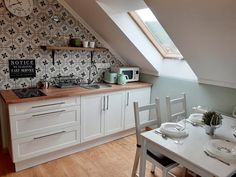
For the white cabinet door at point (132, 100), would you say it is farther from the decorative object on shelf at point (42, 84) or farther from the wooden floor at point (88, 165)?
the decorative object on shelf at point (42, 84)

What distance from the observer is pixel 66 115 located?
2480 mm

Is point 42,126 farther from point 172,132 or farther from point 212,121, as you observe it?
point 212,121

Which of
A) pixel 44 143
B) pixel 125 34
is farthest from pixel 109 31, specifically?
pixel 44 143

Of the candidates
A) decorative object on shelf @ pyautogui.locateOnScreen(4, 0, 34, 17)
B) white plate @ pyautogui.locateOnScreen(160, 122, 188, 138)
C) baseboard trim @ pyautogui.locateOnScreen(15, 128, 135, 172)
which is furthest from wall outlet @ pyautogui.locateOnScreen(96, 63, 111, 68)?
white plate @ pyautogui.locateOnScreen(160, 122, 188, 138)

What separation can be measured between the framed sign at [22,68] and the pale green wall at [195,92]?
6.05 ft

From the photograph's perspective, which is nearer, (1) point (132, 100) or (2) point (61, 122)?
(2) point (61, 122)

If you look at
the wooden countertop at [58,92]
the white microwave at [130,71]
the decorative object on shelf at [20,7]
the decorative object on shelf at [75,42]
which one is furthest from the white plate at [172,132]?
the decorative object on shelf at [20,7]

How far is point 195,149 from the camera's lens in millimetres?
1449

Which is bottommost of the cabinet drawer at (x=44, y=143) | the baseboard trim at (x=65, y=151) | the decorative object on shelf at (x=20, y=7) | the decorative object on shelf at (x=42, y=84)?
the baseboard trim at (x=65, y=151)

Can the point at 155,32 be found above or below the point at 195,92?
above

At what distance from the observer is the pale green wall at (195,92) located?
240cm

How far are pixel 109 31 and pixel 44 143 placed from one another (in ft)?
5.80

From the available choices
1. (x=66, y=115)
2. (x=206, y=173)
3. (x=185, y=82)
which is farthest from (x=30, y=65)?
(x=206, y=173)

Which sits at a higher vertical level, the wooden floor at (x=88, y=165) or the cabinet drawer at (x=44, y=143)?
the cabinet drawer at (x=44, y=143)
